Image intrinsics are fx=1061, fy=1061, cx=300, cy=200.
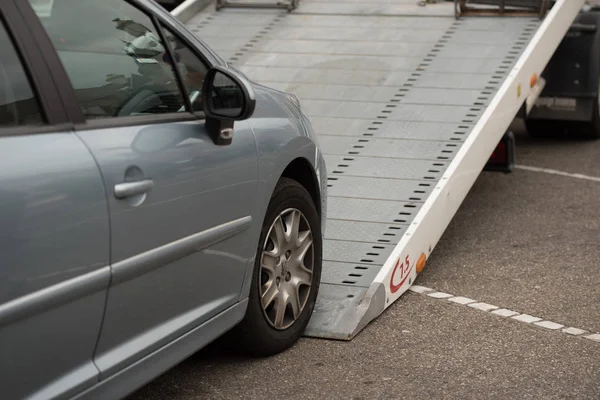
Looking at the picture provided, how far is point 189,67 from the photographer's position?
411cm

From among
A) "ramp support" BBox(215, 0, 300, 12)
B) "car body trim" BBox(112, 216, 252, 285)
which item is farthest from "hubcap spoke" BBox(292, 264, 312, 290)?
"ramp support" BBox(215, 0, 300, 12)

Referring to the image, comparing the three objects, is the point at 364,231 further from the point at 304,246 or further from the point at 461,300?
the point at 304,246

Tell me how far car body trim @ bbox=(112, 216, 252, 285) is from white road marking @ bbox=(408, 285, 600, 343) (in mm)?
1717

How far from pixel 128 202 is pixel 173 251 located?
372mm

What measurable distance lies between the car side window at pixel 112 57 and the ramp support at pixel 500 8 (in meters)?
4.94

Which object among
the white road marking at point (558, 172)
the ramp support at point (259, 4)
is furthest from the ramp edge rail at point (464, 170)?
the ramp support at point (259, 4)

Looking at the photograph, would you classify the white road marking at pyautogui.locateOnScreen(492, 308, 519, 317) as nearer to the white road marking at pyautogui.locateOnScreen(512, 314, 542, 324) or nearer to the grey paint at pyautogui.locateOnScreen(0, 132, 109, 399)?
the white road marking at pyautogui.locateOnScreen(512, 314, 542, 324)

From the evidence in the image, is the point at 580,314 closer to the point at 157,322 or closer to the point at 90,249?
the point at 157,322

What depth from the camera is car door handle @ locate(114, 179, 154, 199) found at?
10.7 feet

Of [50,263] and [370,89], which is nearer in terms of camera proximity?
[50,263]

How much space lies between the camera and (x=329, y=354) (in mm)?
4750

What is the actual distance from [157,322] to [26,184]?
0.95 m

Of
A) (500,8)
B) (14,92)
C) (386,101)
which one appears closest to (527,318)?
(386,101)

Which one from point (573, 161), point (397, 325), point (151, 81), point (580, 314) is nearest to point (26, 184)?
point (151, 81)
